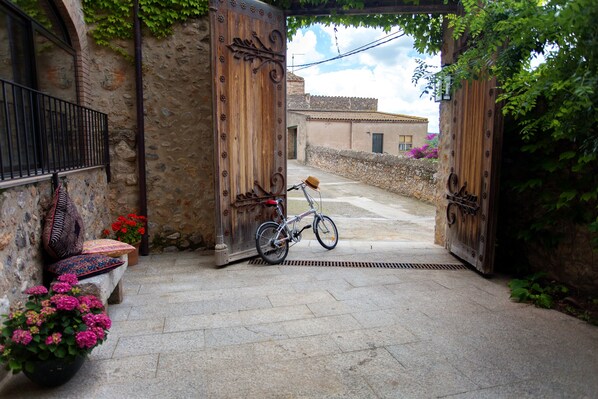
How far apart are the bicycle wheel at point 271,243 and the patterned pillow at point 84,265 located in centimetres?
199

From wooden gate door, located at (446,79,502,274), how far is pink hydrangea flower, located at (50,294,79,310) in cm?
394

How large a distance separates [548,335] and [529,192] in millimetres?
1888

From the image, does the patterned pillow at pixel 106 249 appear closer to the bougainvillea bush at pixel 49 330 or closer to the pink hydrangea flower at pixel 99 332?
the bougainvillea bush at pixel 49 330

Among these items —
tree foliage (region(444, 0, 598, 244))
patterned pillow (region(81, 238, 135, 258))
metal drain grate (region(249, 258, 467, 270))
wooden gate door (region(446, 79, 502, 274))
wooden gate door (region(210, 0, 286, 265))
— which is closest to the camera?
tree foliage (region(444, 0, 598, 244))

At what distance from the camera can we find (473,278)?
4.37 m

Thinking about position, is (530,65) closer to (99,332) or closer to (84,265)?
(99,332)

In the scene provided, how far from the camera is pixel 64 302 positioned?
218 centimetres

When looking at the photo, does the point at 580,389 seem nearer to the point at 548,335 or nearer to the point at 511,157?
the point at 548,335

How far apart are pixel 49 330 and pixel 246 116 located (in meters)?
3.24

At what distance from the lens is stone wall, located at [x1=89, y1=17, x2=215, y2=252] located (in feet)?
16.7

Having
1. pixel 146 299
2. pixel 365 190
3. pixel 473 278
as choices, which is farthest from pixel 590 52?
pixel 365 190

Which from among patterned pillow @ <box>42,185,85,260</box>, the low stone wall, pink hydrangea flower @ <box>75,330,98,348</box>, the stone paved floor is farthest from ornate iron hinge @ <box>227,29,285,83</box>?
the low stone wall

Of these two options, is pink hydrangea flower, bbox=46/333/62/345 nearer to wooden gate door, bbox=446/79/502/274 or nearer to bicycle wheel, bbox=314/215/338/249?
bicycle wheel, bbox=314/215/338/249

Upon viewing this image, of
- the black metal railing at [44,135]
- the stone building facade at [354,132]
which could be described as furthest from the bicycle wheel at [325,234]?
the stone building facade at [354,132]
